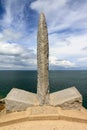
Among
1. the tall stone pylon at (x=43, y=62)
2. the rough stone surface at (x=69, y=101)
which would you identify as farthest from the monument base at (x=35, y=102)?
the tall stone pylon at (x=43, y=62)

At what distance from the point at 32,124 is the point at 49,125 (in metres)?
1.01

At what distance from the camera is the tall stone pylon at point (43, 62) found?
48.8ft

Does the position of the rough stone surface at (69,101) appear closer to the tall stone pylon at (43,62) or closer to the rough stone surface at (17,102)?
the tall stone pylon at (43,62)

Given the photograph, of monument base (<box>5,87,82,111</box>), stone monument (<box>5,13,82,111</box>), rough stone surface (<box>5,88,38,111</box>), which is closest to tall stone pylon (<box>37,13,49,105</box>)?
stone monument (<box>5,13,82,111</box>)

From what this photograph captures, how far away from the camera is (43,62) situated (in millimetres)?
14898

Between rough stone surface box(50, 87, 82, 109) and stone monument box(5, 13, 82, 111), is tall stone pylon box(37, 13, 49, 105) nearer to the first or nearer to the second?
stone monument box(5, 13, 82, 111)

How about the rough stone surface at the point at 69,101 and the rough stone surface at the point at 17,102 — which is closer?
the rough stone surface at the point at 17,102

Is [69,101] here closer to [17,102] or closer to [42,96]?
[42,96]

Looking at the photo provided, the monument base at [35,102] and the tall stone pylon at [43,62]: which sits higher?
the tall stone pylon at [43,62]

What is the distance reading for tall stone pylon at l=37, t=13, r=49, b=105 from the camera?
14859mm

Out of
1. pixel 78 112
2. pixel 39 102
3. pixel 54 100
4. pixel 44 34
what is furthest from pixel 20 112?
pixel 44 34

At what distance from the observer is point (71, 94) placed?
605 inches

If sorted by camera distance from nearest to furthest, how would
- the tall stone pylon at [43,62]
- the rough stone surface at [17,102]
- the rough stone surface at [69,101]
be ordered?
the rough stone surface at [17,102] → the rough stone surface at [69,101] → the tall stone pylon at [43,62]

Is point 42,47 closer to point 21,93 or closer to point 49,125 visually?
point 21,93
